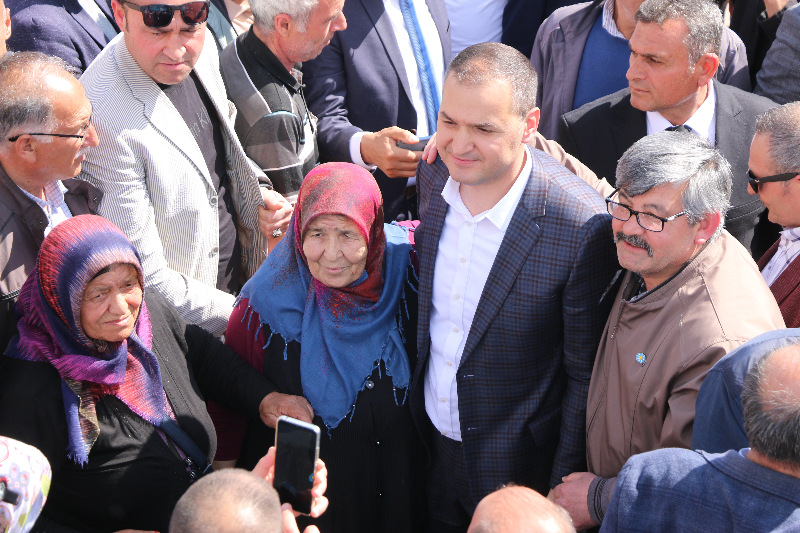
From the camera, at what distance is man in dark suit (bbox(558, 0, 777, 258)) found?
3295 mm

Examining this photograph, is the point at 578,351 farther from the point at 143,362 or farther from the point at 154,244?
the point at 154,244

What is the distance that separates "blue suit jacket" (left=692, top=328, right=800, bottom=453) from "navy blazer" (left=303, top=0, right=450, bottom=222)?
2.46 metres

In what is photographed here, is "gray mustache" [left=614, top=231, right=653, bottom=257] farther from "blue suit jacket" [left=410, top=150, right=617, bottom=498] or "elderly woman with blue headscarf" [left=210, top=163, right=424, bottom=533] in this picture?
"elderly woman with blue headscarf" [left=210, top=163, right=424, bottom=533]

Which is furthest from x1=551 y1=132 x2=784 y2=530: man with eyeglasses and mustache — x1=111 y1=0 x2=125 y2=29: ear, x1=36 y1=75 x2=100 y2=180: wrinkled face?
x1=111 y1=0 x2=125 y2=29: ear

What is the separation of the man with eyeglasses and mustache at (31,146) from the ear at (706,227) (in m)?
2.25

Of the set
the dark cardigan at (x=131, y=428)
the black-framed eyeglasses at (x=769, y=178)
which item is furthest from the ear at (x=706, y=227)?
the dark cardigan at (x=131, y=428)

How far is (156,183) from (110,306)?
80 centimetres

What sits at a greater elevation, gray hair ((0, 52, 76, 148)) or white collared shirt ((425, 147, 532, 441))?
gray hair ((0, 52, 76, 148))

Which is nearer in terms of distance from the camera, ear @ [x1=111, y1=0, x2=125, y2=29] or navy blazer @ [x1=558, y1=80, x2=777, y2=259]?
ear @ [x1=111, y1=0, x2=125, y2=29]

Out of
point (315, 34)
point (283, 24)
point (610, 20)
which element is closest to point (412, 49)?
point (315, 34)

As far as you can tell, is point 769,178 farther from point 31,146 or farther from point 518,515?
point 31,146

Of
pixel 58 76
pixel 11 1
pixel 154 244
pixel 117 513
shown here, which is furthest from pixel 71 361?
pixel 11 1

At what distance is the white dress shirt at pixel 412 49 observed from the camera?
407 cm

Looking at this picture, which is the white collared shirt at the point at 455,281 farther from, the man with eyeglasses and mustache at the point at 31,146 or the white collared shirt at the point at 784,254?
the man with eyeglasses and mustache at the point at 31,146
